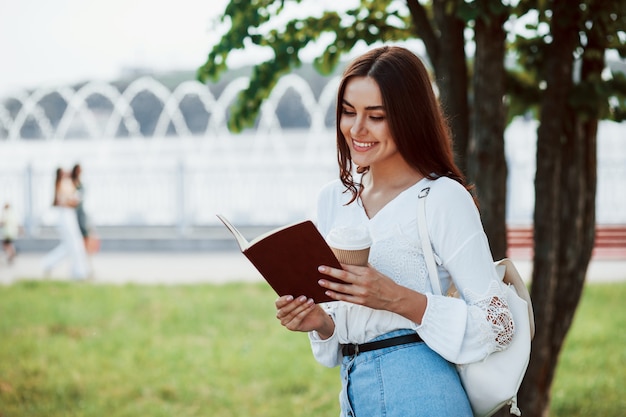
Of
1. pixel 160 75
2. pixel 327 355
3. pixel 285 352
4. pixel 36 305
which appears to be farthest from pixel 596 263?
pixel 160 75

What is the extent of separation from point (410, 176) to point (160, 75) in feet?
73.4

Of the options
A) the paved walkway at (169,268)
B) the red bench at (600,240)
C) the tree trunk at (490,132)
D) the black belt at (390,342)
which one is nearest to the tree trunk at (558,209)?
the tree trunk at (490,132)

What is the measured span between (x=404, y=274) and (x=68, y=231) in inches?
314

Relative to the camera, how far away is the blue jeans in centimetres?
173

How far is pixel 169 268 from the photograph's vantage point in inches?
376

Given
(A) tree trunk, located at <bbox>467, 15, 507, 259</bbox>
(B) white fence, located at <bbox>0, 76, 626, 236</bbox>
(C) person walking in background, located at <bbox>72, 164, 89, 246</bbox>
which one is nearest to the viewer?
(A) tree trunk, located at <bbox>467, 15, 507, 259</bbox>

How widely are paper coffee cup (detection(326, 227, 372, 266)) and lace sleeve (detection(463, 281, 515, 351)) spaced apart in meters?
0.27

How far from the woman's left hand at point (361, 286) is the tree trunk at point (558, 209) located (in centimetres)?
183

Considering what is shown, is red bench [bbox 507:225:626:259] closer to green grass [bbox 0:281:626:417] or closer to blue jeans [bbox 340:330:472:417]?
green grass [bbox 0:281:626:417]

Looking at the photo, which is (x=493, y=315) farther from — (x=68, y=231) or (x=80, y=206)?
(x=80, y=206)

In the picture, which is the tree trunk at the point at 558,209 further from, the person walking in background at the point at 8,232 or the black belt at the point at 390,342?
the person walking in background at the point at 8,232

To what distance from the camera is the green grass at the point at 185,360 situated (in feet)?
15.4

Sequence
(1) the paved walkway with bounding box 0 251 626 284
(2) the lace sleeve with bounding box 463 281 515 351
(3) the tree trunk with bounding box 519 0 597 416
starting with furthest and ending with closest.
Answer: (1) the paved walkway with bounding box 0 251 626 284 < (3) the tree trunk with bounding box 519 0 597 416 < (2) the lace sleeve with bounding box 463 281 515 351

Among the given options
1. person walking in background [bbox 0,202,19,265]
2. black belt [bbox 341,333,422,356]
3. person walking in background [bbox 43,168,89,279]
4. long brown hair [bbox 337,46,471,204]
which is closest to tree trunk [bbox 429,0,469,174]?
long brown hair [bbox 337,46,471,204]
